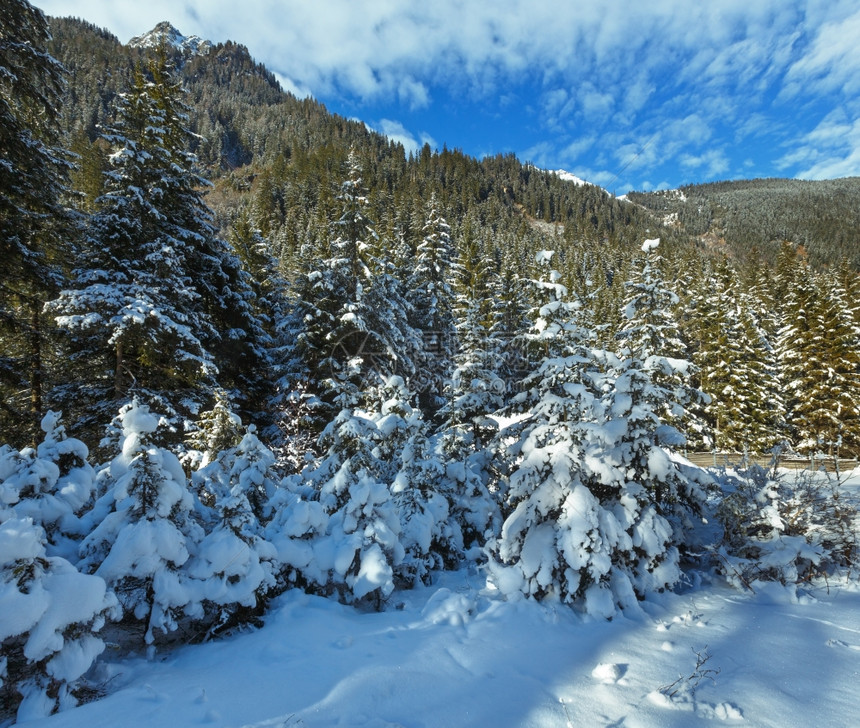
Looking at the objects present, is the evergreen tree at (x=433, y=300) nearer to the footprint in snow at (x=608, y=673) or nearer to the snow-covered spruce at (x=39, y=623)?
the footprint in snow at (x=608, y=673)

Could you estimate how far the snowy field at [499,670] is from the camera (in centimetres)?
315

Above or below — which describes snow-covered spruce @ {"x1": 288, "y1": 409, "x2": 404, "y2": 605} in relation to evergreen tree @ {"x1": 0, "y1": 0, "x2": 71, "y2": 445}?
below

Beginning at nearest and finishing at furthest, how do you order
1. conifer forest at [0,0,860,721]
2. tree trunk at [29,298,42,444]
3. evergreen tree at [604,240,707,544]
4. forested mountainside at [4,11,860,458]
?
conifer forest at [0,0,860,721] < evergreen tree at [604,240,707,544] < tree trunk at [29,298,42,444] < forested mountainside at [4,11,860,458]

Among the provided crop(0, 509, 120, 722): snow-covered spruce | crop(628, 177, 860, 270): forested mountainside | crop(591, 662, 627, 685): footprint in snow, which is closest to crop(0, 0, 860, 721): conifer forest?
crop(0, 509, 120, 722): snow-covered spruce

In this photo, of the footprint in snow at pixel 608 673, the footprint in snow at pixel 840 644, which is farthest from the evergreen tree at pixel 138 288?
the footprint in snow at pixel 840 644

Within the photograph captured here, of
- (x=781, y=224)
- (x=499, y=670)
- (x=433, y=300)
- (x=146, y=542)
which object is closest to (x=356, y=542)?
(x=499, y=670)

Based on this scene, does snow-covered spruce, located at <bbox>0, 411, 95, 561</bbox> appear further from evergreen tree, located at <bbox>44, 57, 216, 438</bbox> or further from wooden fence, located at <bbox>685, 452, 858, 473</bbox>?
wooden fence, located at <bbox>685, 452, 858, 473</bbox>

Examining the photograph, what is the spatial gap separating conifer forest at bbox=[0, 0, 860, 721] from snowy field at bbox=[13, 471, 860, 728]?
0.37 m

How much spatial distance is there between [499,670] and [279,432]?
44.7 feet

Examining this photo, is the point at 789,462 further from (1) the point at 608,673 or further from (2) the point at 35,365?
(2) the point at 35,365

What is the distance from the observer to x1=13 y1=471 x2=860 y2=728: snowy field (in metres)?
3.15

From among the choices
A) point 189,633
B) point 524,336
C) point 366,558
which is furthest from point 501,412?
point 189,633

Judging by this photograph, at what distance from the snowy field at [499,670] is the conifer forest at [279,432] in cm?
37

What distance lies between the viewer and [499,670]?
155 inches
